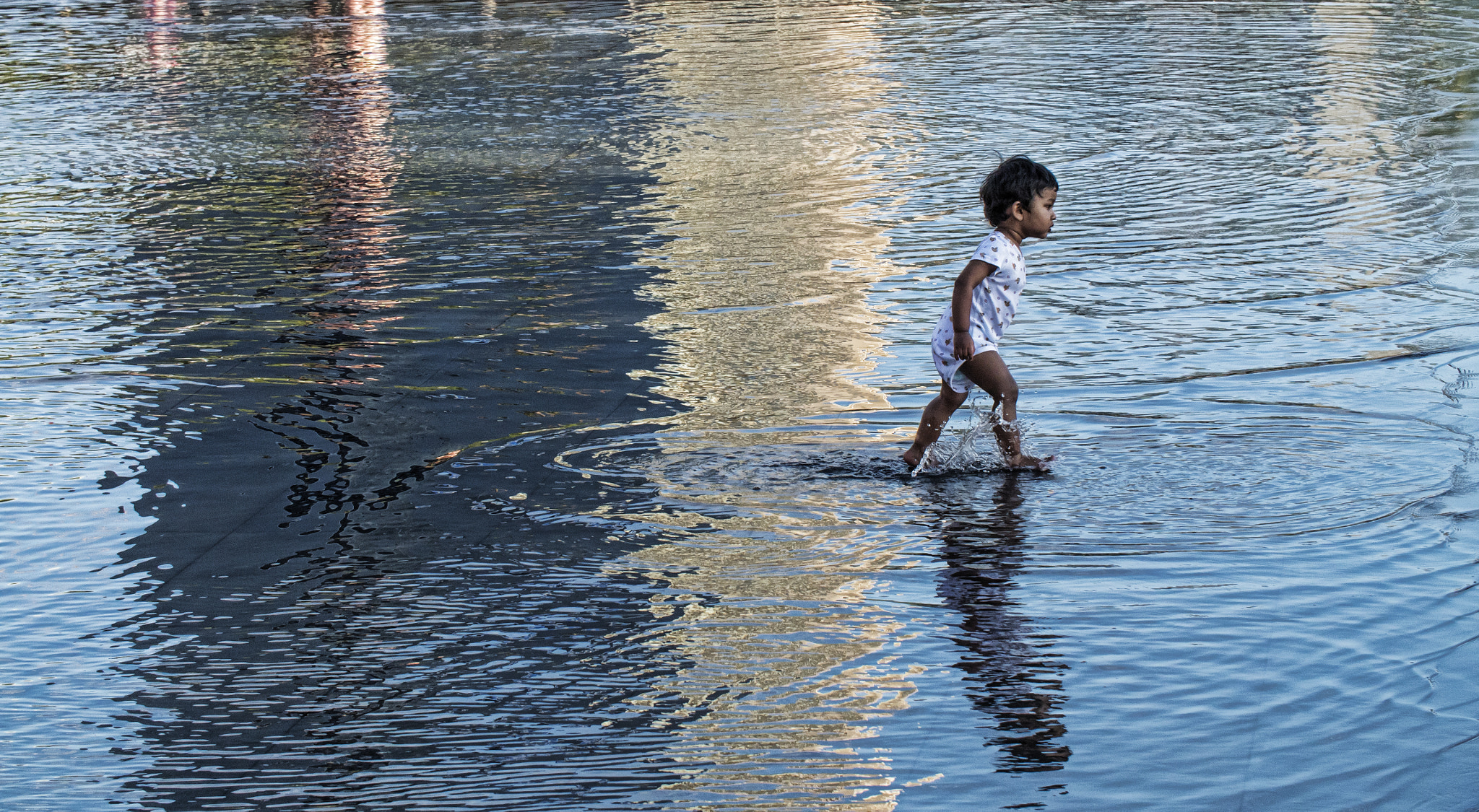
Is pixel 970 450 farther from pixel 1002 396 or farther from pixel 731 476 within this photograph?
pixel 731 476

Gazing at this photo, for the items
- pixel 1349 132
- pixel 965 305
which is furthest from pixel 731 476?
pixel 1349 132

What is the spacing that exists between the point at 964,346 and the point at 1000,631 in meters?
1.41

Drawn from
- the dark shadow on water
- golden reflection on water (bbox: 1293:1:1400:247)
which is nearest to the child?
the dark shadow on water

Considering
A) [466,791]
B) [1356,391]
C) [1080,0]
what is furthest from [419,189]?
[1080,0]

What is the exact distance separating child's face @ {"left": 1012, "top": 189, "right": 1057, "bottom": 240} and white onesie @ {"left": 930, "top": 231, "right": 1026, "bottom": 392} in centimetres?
9

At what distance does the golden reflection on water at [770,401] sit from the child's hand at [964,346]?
25.6 inches

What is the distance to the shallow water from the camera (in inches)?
134

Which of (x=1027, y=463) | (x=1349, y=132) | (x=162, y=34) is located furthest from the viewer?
(x=162, y=34)

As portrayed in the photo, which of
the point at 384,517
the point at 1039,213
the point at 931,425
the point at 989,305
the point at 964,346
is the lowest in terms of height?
the point at 384,517

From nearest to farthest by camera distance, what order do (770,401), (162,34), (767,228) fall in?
(770,401)
(767,228)
(162,34)

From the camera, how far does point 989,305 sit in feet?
17.1

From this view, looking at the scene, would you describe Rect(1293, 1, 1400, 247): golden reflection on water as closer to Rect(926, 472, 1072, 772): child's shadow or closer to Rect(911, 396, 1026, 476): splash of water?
Rect(911, 396, 1026, 476): splash of water

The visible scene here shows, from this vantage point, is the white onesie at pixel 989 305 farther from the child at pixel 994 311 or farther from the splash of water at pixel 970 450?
the splash of water at pixel 970 450

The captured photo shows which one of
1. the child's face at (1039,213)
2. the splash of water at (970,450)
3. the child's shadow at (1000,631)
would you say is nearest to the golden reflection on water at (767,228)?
the splash of water at (970,450)
